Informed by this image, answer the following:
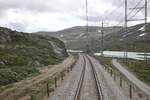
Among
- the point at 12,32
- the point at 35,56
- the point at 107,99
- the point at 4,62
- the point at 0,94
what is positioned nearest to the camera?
the point at 107,99

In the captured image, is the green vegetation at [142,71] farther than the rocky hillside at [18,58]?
Yes

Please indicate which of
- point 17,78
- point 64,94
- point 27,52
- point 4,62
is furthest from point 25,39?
point 64,94

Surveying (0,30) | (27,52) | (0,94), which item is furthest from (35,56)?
(0,94)

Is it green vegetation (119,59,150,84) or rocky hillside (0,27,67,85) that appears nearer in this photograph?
rocky hillside (0,27,67,85)

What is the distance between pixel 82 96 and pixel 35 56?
185ft

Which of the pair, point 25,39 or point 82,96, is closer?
point 82,96

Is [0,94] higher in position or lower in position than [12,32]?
lower

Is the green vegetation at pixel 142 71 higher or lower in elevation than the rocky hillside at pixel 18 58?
lower

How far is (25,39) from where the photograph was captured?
4151 inches

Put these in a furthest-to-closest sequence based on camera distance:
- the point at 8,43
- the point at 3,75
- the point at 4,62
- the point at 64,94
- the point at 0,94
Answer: the point at 8,43
the point at 4,62
the point at 3,75
the point at 0,94
the point at 64,94

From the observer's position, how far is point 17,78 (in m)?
46.2

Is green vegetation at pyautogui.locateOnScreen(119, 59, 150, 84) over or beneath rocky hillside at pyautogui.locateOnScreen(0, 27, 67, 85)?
beneath

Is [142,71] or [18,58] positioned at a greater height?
[18,58]

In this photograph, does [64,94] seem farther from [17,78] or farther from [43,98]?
[17,78]
